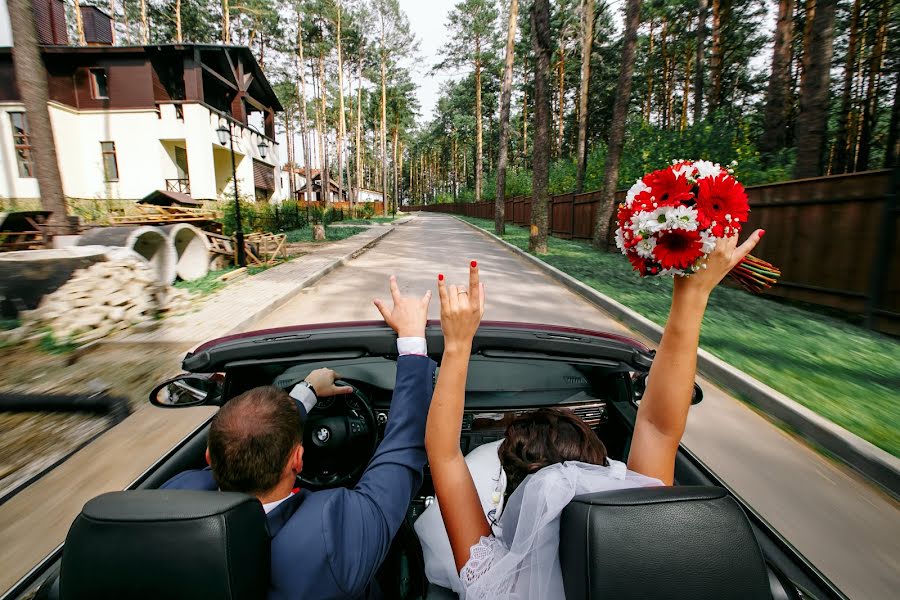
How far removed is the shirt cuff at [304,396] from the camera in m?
1.80

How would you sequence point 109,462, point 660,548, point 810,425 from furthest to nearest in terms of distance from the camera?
point 810,425, point 109,462, point 660,548

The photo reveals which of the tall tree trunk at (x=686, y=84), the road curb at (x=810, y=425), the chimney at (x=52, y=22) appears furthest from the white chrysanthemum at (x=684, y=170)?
the chimney at (x=52, y=22)

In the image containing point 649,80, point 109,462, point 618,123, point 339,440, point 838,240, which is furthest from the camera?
point 649,80

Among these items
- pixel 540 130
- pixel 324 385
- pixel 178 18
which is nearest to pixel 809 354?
pixel 324 385

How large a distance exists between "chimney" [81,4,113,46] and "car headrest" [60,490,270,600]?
1480 inches

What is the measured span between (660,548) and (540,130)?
15822 millimetres

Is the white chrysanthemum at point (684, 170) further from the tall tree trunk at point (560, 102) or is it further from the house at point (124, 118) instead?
the tall tree trunk at point (560, 102)

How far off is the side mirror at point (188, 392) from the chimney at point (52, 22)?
1327 inches

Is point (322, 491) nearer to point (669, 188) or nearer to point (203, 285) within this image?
point (669, 188)

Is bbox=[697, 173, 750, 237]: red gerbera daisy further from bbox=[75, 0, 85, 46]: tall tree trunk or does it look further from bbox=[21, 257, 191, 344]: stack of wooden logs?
bbox=[75, 0, 85, 46]: tall tree trunk

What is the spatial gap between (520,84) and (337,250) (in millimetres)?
33881

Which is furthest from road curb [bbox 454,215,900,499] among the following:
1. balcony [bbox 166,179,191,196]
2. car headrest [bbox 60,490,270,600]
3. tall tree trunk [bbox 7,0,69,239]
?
balcony [bbox 166,179,191,196]

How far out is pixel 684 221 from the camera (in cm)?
116

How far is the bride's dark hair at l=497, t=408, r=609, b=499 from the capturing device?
118 centimetres
